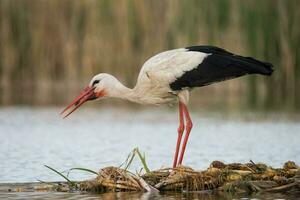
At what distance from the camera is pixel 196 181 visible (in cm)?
1093

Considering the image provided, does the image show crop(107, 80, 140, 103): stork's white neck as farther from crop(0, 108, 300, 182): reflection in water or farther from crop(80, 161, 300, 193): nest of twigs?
crop(80, 161, 300, 193): nest of twigs

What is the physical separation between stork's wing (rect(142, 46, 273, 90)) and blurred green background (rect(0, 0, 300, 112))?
10851mm

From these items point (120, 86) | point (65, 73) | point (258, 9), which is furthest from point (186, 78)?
point (65, 73)

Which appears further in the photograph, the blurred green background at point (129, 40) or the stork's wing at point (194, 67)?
the blurred green background at point (129, 40)

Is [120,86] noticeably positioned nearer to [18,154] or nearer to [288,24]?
[18,154]

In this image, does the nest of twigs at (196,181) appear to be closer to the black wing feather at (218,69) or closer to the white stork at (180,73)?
the white stork at (180,73)

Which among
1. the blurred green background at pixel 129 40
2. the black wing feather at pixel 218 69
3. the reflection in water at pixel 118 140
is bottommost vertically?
the reflection in water at pixel 118 140

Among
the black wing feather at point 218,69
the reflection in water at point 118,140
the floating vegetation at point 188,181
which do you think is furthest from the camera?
the reflection in water at point 118,140

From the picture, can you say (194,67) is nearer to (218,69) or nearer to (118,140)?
(218,69)

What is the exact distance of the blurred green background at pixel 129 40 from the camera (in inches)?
973

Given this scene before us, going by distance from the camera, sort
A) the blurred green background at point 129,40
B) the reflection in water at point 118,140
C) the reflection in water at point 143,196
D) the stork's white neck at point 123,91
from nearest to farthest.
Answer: the reflection in water at point 143,196, the stork's white neck at point 123,91, the reflection in water at point 118,140, the blurred green background at point 129,40

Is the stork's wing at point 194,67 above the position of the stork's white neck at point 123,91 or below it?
above

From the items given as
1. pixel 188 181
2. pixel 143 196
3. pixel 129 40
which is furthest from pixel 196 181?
pixel 129 40

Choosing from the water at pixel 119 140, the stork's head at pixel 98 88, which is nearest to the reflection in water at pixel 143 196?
the water at pixel 119 140
